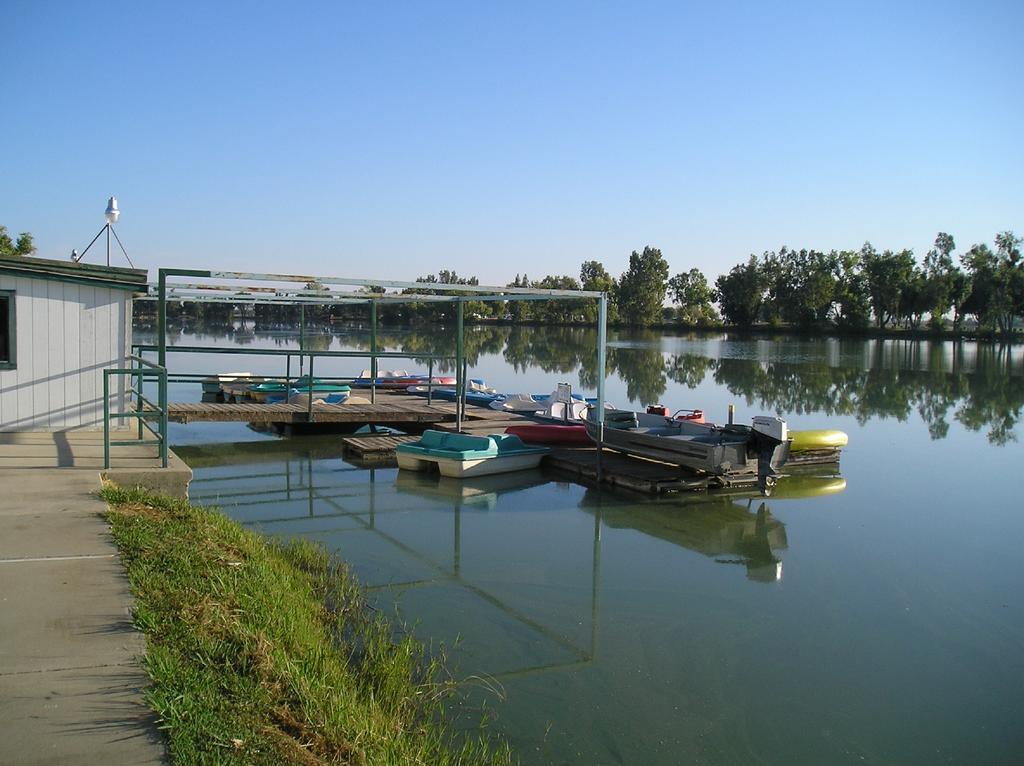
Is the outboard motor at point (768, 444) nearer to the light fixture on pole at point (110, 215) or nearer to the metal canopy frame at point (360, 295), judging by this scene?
the metal canopy frame at point (360, 295)

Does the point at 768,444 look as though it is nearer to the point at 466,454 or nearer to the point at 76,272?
the point at 466,454

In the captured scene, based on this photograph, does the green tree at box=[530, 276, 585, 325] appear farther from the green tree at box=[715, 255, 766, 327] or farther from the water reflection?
the water reflection

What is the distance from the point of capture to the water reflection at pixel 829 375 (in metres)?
26.4

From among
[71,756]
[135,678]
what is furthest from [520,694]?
[71,756]

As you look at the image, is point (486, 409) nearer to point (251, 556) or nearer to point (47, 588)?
point (251, 556)

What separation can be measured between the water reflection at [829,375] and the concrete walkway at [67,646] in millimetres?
19851

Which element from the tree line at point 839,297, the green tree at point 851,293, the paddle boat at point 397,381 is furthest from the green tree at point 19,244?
the green tree at point 851,293

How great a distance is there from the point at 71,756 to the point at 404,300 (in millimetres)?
13800

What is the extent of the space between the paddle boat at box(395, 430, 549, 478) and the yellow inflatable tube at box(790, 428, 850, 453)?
4970 mm

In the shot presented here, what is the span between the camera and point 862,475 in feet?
52.0

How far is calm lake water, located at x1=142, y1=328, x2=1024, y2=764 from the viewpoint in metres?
5.73

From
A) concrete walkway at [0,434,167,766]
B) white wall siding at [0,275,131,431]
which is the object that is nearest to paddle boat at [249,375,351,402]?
white wall siding at [0,275,131,431]

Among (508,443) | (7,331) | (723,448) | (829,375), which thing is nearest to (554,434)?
(508,443)

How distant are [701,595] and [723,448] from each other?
4993 mm
